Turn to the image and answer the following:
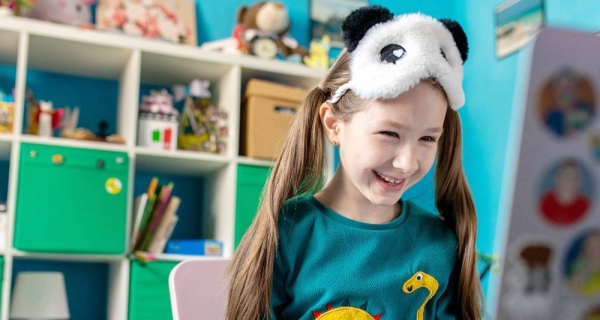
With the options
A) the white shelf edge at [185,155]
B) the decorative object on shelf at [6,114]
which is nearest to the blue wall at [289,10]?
the white shelf edge at [185,155]

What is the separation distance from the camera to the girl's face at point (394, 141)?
0.91m

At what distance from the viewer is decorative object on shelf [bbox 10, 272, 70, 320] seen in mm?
2277

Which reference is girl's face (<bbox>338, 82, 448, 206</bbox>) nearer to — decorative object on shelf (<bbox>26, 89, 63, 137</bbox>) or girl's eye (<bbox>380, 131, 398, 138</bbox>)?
girl's eye (<bbox>380, 131, 398, 138</bbox>)

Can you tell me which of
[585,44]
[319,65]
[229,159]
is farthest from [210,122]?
[585,44]

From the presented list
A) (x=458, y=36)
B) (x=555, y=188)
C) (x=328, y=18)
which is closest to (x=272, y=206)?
(x=458, y=36)

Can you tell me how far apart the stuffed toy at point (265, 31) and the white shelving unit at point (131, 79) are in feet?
0.33

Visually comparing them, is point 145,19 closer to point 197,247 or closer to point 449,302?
point 197,247

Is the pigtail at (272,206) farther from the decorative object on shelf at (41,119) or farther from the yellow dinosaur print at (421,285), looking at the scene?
the decorative object on shelf at (41,119)

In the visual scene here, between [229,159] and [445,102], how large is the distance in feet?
5.58

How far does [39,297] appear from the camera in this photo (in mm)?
2320

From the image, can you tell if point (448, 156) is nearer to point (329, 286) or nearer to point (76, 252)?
point (329, 286)

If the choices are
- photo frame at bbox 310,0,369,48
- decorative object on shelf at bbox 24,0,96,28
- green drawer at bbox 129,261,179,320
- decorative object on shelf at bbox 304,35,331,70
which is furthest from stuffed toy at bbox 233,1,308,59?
green drawer at bbox 129,261,179,320

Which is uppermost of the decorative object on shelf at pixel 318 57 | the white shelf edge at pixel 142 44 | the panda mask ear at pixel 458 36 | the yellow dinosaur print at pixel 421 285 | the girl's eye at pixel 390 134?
the decorative object on shelf at pixel 318 57

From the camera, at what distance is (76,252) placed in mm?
2324
